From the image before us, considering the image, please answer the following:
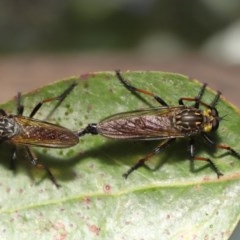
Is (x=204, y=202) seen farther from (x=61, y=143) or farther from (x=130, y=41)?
(x=130, y=41)

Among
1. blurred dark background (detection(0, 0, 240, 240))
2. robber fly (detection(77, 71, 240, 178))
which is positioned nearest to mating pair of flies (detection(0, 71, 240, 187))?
robber fly (detection(77, 71, 240, 178))

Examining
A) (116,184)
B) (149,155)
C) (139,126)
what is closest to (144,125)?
(139,126)

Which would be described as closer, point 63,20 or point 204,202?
point 204,202

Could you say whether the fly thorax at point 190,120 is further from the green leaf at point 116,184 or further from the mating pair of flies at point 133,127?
the green leaf at point 116,184

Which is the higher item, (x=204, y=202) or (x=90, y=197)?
(x=204, y=202)

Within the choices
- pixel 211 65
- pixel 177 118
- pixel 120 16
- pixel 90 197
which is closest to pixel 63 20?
pixel 120 16

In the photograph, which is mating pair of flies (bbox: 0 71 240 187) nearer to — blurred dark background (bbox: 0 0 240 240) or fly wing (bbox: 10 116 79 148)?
fly wing (bbox: 10 116 79 148)

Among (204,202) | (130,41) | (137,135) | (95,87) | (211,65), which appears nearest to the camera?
(204,202)

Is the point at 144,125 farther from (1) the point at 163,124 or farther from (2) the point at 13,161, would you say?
(2) the point at 13,161
